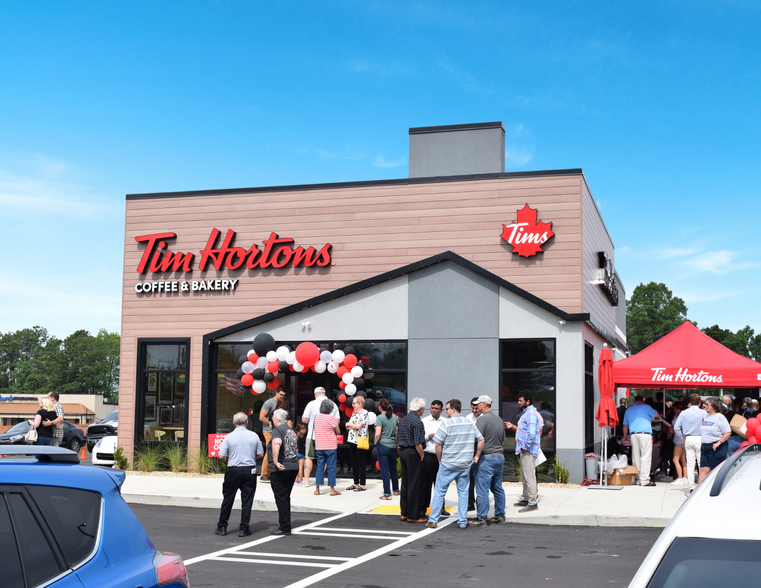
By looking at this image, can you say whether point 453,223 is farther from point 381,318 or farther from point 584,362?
point 584,362

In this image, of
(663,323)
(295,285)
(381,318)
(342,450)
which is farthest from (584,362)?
(663,323)

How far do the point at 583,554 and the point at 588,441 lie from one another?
7959 mm

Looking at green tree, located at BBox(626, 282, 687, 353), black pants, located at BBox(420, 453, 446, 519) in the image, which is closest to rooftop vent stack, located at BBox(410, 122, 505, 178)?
black pants, located at BBox(420, 453, 446, 519)

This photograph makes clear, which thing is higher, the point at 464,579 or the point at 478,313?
the point at 478,313

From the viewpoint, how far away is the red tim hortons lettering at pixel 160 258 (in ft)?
63.1

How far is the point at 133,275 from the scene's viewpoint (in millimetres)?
19703

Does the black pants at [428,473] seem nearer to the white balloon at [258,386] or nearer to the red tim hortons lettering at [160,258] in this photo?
the white balloon at [258,386]

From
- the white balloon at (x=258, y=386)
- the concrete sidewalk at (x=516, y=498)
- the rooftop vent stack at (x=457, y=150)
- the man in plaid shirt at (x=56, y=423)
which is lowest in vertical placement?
the concrete sidewalk at (x=516, y=498)

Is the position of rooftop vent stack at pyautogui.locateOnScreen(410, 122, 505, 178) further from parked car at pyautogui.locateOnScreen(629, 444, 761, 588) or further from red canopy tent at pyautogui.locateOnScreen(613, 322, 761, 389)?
parked car at pyautogui.locateOnScreen(629, 444, 761, 588)

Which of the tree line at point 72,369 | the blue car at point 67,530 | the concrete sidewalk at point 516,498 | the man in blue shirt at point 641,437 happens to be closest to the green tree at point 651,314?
the tree line at point 72,369

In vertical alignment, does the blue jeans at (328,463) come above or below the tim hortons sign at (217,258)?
below

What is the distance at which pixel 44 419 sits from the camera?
14.4 metres

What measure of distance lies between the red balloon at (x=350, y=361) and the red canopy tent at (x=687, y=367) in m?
5.50

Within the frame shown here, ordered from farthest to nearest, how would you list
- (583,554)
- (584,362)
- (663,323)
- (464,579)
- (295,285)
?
(663,323), (295,285), (584,362), (583,554), (464,579)
